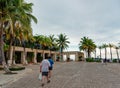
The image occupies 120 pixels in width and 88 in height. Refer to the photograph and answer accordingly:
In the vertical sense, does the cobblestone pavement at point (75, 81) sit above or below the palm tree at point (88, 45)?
below

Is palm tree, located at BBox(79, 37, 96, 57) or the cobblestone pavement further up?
palm tree, located at BBox(79, 37, 96, 57)

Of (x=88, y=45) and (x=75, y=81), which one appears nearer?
(x=75, y=81)

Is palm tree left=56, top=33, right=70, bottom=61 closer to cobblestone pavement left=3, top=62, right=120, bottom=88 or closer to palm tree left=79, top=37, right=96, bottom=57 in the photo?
palm tree left=79, top=37, right=96, bottom=57

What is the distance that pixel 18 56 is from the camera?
6228cm

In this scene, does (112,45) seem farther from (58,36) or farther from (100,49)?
(58,36)

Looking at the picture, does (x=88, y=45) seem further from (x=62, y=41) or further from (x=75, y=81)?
(x=75, y=81)

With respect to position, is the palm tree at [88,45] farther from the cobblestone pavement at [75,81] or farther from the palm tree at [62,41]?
the cobblestone pavement at [75,81]

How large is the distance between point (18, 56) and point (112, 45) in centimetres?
6568

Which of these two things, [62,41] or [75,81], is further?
[62,41]

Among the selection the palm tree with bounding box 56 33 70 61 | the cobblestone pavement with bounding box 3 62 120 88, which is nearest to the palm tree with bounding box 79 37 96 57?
the palm tree with bounding box 56 33 70 61

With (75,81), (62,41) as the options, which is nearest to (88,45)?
(62,41)

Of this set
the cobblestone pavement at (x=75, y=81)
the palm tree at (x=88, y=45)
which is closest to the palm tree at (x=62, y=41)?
the palm tree at (x=88, y=45)

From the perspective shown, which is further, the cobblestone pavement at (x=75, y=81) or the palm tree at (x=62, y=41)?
the palm tree at (x=62, y=41)

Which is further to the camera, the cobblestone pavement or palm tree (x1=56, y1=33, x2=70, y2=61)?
palm tree (x1=56, y1=33, x2=70, y2=61)
